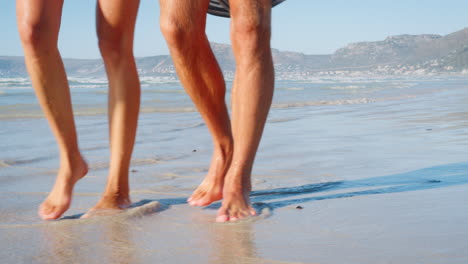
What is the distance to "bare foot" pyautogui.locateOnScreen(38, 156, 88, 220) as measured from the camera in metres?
2.13

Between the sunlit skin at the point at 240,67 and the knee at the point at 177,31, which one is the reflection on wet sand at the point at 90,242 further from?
the knee at the point at 177,31

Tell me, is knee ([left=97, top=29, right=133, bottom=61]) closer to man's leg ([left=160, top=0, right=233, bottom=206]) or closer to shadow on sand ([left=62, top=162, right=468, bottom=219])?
man's leg ([left=160, top=0, right=233, bottom=206])

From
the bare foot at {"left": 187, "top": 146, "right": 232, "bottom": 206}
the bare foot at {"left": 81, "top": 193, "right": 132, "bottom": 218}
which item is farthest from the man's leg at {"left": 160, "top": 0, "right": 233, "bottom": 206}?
the bare foot at {"left": 81, "top": 193, "right": 132, "bottom": 218}

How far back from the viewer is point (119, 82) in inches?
91.9

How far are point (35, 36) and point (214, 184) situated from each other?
86 centimetres

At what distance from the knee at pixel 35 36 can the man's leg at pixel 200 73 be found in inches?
15.8

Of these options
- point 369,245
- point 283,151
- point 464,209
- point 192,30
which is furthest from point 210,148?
point 369,245

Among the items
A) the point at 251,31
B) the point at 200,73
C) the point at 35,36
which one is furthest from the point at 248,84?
the point at 35,36

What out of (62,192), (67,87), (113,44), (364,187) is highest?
(113,44)

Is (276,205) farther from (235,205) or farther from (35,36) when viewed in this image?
(35,36)

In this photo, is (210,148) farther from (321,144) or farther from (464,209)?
(464,209)

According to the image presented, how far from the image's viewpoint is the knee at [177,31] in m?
2.26

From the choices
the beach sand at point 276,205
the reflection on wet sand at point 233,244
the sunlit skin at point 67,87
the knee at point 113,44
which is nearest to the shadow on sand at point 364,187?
the beach sand at point 276,205

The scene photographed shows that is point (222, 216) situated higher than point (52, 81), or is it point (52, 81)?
point (52, 81)
